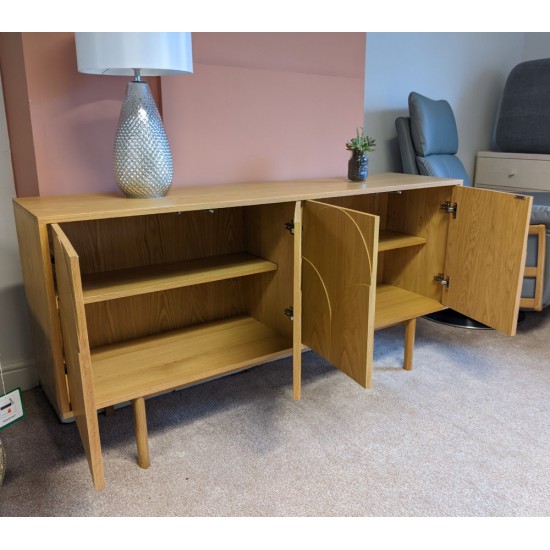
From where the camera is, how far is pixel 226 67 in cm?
177

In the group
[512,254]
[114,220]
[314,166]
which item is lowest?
[512,254]

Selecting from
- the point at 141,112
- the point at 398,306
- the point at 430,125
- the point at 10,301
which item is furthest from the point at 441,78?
the point at 10,301

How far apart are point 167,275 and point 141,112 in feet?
1.57

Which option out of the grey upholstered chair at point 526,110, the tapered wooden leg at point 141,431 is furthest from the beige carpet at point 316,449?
the grey upholstered chair at point 526,110

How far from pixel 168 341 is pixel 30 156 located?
0.72 m

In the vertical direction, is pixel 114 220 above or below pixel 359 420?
above

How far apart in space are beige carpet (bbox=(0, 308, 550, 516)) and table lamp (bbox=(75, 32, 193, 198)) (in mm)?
791

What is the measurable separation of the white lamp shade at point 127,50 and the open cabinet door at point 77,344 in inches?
18.4

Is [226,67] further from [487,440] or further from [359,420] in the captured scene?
[487,440]

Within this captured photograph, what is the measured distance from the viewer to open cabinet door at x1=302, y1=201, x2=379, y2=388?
1.36 m

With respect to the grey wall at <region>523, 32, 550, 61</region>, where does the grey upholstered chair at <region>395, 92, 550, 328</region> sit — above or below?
below

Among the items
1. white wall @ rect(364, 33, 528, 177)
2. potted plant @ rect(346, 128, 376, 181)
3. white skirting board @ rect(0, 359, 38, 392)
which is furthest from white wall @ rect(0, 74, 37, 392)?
white wall @ rect(364, 33, 528, 177)

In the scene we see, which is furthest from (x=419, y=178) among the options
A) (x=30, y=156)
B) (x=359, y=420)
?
(x=30, y=156)

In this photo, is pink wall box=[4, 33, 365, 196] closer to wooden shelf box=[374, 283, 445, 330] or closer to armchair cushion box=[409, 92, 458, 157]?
armchair cushion box=[409, 92, 458, 157]
